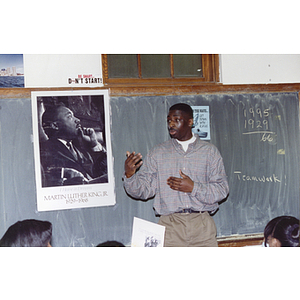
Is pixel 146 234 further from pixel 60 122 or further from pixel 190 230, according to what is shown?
pixel 60 122

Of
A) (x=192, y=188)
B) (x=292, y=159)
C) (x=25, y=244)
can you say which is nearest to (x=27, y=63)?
(x=25, y=244)

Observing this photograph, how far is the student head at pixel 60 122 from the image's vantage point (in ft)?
8.80

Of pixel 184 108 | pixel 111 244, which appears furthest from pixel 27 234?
pixel 184 108

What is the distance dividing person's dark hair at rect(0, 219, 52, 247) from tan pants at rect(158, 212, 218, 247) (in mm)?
952

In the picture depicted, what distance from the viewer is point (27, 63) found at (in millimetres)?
2652

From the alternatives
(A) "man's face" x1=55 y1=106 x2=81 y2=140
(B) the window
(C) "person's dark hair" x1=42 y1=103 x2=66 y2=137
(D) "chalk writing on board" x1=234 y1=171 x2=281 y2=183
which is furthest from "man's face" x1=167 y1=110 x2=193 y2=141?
(C) "person's dark hair" x1=42 y1=103 x2=66 y2=137

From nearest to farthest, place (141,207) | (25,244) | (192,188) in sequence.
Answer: (192,188) < (25,244) < (141,207)

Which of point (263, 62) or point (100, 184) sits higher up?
point (263, 62)

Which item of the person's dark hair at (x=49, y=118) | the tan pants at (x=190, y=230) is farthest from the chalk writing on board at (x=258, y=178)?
the person's dark hair at (x=49, y=118)

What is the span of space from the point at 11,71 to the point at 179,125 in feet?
4.44

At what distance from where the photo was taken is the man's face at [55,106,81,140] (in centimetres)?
270

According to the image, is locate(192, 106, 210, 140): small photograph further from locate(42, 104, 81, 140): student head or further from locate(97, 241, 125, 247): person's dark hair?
locate(97, 241, 125, 247): person's dark hair

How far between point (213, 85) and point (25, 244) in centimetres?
198
